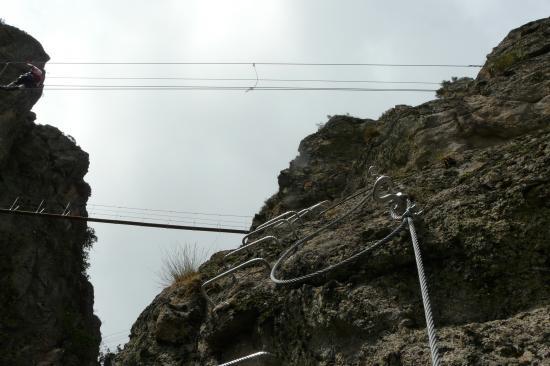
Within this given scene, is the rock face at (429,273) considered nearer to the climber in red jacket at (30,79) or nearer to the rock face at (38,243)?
the climber in red jacket at (30,79)

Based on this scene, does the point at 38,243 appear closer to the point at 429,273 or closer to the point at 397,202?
the point at 397,202

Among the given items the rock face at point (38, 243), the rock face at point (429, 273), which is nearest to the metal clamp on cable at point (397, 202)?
the rock face at point (429, 273)

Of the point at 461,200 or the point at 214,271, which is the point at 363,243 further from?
the point at 214,271

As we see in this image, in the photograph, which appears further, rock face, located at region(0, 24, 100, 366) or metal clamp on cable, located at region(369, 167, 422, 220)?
rock face, located at region(0, 24, 100, 366)

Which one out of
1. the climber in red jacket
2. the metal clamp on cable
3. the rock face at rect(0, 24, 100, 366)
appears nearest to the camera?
the metal clamp on cable

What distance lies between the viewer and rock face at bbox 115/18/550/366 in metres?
3.68

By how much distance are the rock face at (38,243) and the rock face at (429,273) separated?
22.7m

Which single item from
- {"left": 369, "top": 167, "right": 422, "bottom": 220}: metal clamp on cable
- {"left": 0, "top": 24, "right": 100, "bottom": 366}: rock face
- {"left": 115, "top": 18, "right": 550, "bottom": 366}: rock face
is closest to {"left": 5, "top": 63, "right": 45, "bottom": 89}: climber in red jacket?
{"left": 115, "top": 18, "right": 550, "bottom": 366}: rock face

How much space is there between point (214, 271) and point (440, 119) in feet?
10.7

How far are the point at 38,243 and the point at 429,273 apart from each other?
30.1 m

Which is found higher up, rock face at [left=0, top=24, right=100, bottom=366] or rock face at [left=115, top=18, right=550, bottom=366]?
rock face at [left=0, top=24, right=100, bottom=366]

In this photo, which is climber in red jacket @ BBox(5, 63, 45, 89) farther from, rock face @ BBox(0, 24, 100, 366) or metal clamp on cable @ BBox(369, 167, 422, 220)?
rock face @ BBox(0, 24, 100, 366)

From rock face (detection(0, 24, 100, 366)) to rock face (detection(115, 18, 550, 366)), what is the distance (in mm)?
22725

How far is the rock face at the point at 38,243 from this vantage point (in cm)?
2744
